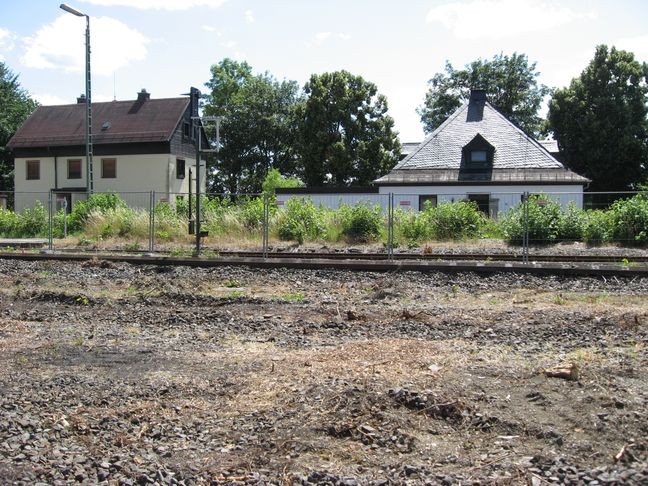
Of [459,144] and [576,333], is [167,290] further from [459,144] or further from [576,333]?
[459,144]

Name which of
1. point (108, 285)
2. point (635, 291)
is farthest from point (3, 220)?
point (635, 291)

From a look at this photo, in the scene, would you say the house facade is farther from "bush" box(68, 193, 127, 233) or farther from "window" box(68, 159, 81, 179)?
"window" box(68, 159, 81, 179)

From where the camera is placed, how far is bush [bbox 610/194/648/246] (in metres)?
20.0

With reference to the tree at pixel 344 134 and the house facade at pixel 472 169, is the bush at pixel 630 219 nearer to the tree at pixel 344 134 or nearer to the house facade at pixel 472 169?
the house facade at pixel 472 169

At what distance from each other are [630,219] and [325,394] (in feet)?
57.5

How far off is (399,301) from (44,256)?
10888 mm

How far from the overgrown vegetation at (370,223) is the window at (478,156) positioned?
56.5 feet

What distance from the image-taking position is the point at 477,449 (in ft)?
14.9

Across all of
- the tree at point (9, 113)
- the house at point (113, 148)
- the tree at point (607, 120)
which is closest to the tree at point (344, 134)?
the house at point (113, 148)

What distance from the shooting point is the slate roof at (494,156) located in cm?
3747

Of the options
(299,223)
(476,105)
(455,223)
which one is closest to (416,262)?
(455,223)

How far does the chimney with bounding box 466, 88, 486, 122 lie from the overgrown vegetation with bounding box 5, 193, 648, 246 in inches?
868

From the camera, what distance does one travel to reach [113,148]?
164ft

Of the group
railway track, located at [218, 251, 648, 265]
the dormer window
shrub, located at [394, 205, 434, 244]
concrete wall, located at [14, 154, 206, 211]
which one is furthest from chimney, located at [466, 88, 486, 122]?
railway track, located at [218, 251, 648, 265]
